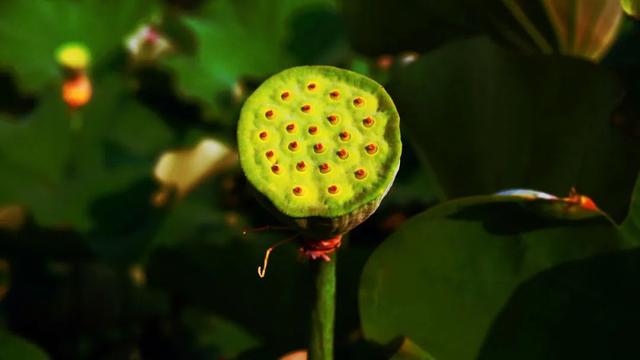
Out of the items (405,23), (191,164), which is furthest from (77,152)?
(405,23)

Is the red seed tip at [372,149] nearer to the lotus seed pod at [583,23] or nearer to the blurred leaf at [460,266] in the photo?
the blurred leaf at [460,266]

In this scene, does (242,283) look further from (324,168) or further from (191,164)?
(324,168)

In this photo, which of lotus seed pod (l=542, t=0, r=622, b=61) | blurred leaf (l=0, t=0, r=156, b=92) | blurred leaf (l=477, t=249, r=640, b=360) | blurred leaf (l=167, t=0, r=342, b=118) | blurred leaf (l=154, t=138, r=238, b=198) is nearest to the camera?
blurred leaf (l=477, t=249, r=640, b=360)

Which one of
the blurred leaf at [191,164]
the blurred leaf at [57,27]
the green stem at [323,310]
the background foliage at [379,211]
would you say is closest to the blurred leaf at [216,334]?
the background foliage at [379,211]

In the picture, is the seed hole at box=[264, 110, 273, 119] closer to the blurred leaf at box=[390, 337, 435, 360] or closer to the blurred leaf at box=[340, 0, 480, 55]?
the blurred leaf at box=[390, 337, 435, 360]

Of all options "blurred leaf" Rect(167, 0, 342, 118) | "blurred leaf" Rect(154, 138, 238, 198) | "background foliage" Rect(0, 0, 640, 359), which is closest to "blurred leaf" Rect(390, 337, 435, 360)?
"background foliage" Rect(0, 0, 640, 359)

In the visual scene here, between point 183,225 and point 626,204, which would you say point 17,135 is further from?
point 626,204
